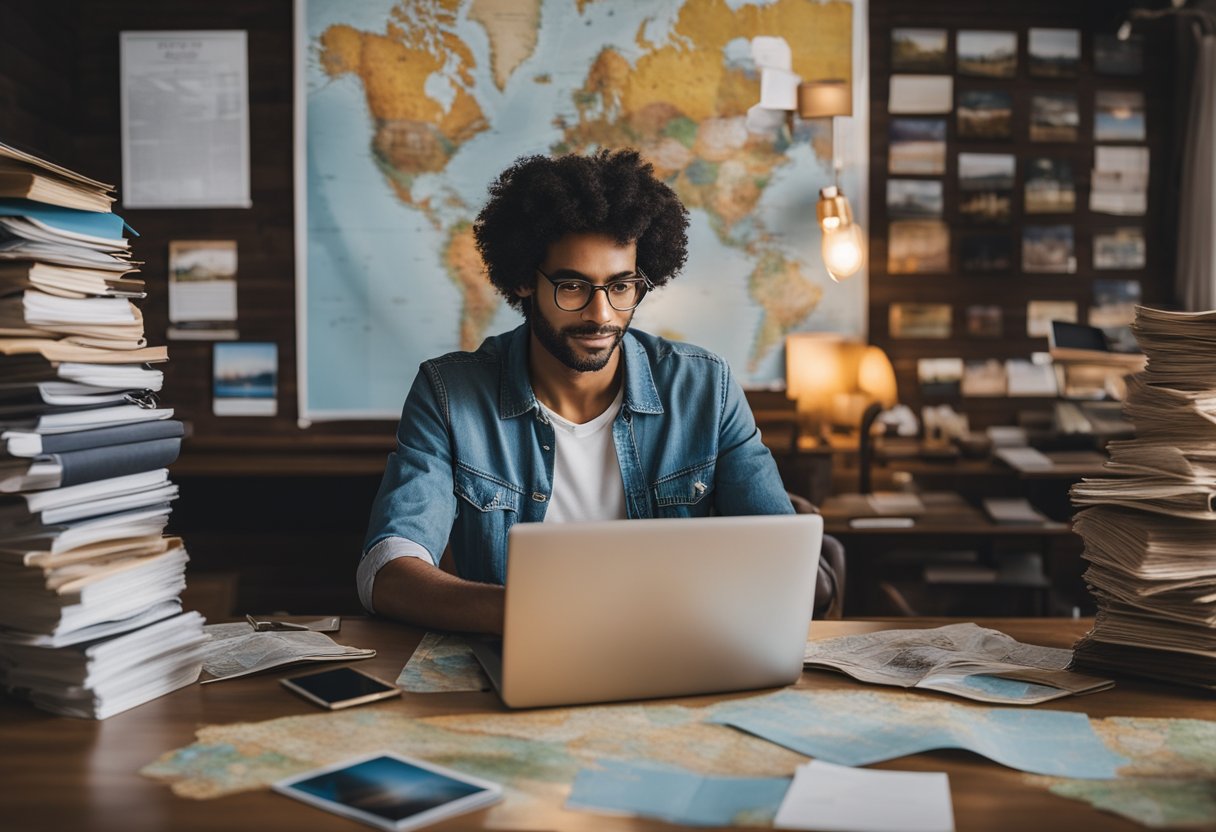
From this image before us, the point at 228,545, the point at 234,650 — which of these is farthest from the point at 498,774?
the point at 228,545

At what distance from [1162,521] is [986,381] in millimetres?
2759

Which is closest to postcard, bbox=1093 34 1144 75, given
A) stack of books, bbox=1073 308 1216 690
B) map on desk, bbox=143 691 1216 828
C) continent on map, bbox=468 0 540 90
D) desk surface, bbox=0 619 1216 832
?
continent on map, bbox=468 0 540 90

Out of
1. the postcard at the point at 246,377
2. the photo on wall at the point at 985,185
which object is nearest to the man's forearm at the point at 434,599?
the postcard at the point at 246,377

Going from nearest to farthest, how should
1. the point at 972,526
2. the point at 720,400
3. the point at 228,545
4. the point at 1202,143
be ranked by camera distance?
the point at 720,400 < the point at 972,526 < the point at 1202,143 < the point at 228,545

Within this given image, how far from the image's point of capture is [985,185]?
3920mm

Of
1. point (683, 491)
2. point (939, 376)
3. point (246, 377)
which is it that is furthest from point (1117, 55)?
point (246, 377)

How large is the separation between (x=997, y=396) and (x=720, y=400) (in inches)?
93.0

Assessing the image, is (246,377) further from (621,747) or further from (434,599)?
(621,747)

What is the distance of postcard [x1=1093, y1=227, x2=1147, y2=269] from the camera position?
3.96 meters

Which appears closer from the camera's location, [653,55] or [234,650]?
[234,650]

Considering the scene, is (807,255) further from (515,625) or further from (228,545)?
(515,625)

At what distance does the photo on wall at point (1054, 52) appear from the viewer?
389 cm

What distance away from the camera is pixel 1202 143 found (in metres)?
3.63

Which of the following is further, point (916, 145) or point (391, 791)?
point (916, 145)
